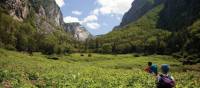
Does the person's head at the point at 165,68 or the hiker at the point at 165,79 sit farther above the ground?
the person's head at the point at 165,68

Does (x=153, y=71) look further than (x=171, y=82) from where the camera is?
Yes

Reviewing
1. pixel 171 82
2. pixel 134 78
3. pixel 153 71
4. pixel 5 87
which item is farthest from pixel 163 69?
pixel 153 71

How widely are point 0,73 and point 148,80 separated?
11.3 m

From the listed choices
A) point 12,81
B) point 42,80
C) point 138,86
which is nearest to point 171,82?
point 138,86

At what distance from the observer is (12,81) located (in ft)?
94.3

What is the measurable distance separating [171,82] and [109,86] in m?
8.73

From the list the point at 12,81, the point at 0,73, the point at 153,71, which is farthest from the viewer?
the point at 153,71

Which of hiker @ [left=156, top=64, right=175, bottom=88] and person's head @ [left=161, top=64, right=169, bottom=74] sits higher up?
person's head @ [left=161, top=64, right=169, bottom=74]

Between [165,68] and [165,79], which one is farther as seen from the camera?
[165,79]

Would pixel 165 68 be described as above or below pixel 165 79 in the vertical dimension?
above

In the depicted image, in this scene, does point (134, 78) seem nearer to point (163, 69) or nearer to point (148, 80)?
point (148, 80)

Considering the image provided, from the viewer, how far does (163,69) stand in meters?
21.8

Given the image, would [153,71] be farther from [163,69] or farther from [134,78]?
[163,69]

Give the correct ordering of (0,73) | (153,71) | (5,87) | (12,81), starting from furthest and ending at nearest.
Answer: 1. (153,71)
2. (0,73)
3. (12,81)
4. (5,87)
